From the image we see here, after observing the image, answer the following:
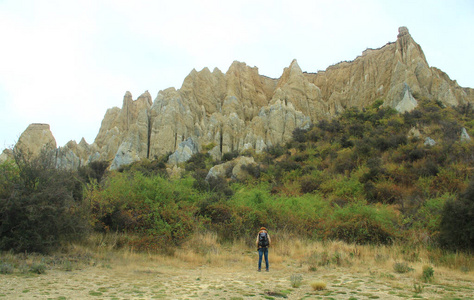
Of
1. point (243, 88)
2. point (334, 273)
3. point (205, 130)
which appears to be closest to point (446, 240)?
point (334, 273)

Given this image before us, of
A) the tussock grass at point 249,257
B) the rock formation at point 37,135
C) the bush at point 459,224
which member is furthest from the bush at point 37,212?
the rock formation at point 37,135

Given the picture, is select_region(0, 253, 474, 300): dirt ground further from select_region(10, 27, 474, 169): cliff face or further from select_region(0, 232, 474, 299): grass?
select_region(10, 27, 474, 169): cliff face

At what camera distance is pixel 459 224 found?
29.9 ft

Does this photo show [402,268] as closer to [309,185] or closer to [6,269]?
[6,269]

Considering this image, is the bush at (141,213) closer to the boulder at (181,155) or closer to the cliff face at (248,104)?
the boulder at (181,155)

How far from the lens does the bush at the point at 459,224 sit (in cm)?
876

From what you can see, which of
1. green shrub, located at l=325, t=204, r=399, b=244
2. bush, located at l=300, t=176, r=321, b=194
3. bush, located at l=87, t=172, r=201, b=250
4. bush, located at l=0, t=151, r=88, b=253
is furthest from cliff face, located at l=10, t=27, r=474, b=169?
bush, located at l=0, t=151, r=88, b=253

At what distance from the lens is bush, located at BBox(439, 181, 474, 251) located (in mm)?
8758

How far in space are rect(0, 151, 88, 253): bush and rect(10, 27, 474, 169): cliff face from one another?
27892 millimetres

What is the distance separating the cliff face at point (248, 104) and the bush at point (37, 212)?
27.9 m

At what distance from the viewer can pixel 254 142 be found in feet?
143

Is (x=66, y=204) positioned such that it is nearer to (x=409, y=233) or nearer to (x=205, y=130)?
(x=409, y=233)

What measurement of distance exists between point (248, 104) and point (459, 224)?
172ft

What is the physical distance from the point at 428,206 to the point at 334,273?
7.32m
